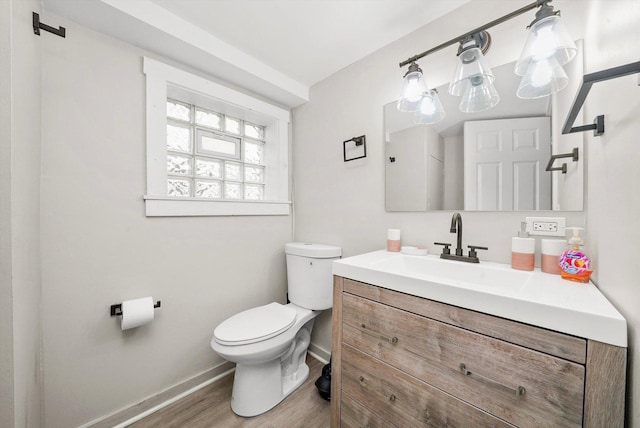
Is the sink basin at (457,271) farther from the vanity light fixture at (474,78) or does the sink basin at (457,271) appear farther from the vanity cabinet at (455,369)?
the vanity light fixture at (474,78)

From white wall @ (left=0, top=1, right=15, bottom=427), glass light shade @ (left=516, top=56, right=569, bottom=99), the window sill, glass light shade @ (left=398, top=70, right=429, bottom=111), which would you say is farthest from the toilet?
glass light shade @ (left=516, top=56, right=569, bottom=99)

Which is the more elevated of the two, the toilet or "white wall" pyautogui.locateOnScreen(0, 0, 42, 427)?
"white wall" pyautogui.locateOnScreen(0, 0, 42, 427)

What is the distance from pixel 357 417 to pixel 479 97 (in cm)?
160

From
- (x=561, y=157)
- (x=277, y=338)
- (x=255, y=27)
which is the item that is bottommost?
(x=277, y=338)

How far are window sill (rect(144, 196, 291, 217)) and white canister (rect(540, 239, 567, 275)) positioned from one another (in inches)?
66.0

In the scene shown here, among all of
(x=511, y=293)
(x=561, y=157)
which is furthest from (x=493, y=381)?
(x=561, y=157)

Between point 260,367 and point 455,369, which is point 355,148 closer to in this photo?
point 455,369

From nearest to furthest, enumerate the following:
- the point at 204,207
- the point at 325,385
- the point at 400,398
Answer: the point at 400,398, the point at 325,385, the point at 204,207

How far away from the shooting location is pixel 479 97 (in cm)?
112

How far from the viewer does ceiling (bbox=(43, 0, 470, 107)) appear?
1190 millimetres

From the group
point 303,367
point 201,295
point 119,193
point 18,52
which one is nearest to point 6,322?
point 18,52

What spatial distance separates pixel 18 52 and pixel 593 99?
1776 mm

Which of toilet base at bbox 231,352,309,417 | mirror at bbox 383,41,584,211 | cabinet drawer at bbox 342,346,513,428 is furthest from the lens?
toilet base at bbox 231,352,309,417

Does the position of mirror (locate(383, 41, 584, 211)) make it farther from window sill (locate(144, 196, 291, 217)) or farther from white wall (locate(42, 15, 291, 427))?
white wall (locate(42, 15, 291, 427))
